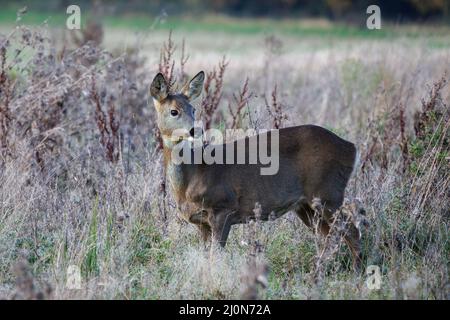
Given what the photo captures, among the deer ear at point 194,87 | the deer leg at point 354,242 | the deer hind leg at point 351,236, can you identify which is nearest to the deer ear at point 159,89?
the deer ear at point 194,87

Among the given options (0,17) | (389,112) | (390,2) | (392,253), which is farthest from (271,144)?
(0,17)

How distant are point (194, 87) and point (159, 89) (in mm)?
411

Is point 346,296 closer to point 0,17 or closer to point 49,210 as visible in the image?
point 49,210

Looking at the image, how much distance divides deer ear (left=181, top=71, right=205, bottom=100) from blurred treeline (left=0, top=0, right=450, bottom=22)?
17712mm

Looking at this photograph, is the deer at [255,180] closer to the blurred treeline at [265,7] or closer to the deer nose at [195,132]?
the deer nose at [195,132]

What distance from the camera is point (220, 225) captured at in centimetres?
686

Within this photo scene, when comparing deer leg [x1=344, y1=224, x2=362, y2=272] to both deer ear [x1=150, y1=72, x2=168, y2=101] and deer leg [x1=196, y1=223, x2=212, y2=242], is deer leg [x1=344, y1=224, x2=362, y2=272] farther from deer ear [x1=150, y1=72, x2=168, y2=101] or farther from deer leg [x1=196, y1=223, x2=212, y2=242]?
deer ear [x1=150, y1=72, x2=168, y2=101]

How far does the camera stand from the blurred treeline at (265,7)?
26.4 meters

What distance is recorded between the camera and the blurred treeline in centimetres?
2638

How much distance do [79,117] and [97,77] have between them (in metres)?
0.56

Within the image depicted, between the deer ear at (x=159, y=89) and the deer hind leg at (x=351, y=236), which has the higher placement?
the deer ear at (x=159, y=89)

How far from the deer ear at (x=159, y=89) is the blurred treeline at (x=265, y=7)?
18101 millimetres

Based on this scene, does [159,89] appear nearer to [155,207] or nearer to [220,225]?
[220,225]

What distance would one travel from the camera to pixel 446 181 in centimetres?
775
